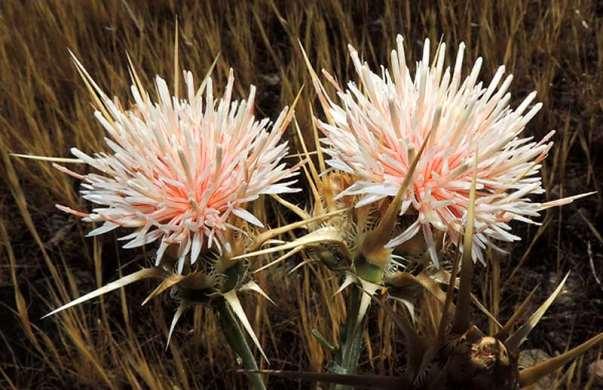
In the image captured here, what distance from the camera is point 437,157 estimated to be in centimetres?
102

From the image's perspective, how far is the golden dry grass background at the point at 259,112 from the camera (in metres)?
1.88

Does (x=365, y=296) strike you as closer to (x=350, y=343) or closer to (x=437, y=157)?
(x=350, y=343)

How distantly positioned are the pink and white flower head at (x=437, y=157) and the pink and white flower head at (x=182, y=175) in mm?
103

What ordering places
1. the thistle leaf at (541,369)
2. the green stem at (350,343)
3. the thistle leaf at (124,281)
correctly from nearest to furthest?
the thistle leaf at (541,369)
the thistle leaf at (124,281)
the green stem at (350,343)

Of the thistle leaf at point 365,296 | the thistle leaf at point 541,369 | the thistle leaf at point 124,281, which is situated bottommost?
the thistle leaf at point 124,281

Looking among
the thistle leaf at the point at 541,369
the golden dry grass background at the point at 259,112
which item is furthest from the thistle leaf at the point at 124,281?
the golden dry grass background at the point at 259,112

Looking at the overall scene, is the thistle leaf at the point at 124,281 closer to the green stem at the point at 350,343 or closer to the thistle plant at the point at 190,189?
the thistle plant at the point at 190,189

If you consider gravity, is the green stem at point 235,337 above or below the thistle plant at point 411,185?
below

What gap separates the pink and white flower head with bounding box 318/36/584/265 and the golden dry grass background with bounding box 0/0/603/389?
71 centimetres

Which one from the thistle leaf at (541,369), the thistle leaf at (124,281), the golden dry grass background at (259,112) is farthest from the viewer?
the golden dry grass background at (259,112)

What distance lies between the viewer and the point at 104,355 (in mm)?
1953

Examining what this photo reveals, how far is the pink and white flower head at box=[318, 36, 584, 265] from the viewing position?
1.01m

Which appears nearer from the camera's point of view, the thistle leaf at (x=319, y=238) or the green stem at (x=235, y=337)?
the thistle leaf at (x=319, y=238)

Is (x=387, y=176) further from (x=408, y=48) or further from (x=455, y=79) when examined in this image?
(x=408, y=48)
